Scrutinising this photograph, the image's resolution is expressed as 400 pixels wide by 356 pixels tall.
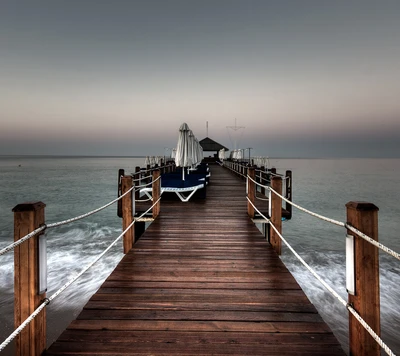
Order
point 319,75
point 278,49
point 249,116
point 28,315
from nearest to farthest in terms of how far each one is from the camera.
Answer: point 28,315 → point 278,49 → point 319,75 → point 249,116

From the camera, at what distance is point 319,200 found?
2556 centimetres

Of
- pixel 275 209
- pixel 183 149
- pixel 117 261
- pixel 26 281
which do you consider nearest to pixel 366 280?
pixel 26 281

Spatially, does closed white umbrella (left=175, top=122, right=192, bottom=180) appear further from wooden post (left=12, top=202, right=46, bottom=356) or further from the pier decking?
wooden post (left=12, top=202, right=46, bottom=356)

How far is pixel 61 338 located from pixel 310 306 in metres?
2.07

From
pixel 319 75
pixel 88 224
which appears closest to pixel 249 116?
pixel 319 75

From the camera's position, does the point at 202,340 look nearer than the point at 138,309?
Yes

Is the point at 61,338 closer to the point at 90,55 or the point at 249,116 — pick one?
the point at 90,55

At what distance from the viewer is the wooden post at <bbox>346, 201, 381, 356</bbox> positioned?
150 cm

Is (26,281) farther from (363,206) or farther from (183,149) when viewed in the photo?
(183,149)

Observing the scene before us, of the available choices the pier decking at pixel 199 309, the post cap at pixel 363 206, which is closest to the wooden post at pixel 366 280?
the post cap at pixel 363 206

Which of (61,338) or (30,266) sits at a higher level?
(30,266)

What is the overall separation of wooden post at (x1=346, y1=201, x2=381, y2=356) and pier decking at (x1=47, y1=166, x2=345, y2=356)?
21 cm

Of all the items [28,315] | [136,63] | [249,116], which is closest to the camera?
[28,315]

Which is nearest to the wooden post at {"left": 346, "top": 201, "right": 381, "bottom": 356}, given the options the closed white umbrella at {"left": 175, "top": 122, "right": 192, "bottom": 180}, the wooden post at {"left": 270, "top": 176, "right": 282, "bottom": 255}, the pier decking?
the pier decking
